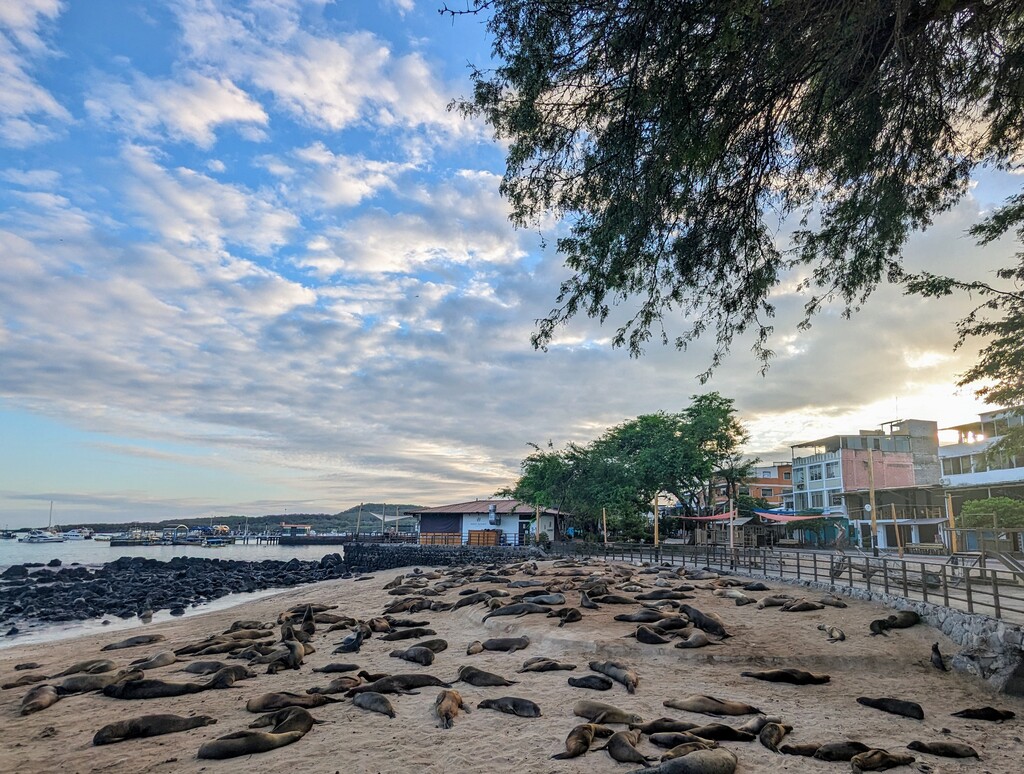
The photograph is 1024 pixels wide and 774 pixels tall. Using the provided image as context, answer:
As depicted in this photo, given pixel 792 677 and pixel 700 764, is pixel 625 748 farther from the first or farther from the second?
pixel 792 677

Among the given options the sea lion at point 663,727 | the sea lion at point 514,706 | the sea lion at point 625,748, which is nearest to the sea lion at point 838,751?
the sea lion at point 663,727

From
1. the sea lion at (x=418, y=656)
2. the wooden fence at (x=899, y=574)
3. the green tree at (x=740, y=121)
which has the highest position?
the green tree at (x=740, y=121)

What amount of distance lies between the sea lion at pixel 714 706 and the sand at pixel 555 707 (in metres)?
0.22

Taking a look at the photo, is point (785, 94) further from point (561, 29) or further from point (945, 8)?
point (561, 29)

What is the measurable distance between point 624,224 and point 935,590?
13.5 m

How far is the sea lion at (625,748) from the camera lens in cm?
657

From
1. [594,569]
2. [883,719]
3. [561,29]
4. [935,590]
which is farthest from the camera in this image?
[594,569]

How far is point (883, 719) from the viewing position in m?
8.30

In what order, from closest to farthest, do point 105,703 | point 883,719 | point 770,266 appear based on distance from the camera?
point 883,719 < point 770,266 < point 105,703

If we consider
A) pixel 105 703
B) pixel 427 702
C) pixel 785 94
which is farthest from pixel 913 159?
pixel 105 703

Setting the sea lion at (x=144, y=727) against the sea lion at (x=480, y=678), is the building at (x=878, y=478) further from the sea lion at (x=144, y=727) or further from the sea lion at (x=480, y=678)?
the sea lion at (x=144, y=727)

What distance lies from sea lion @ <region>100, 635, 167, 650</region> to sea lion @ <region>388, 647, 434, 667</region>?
29.4 ft

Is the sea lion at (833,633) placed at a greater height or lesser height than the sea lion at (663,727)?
greater

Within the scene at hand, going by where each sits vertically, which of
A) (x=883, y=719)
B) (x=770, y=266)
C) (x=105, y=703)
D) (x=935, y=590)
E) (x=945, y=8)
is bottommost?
(x=105, y=703)
